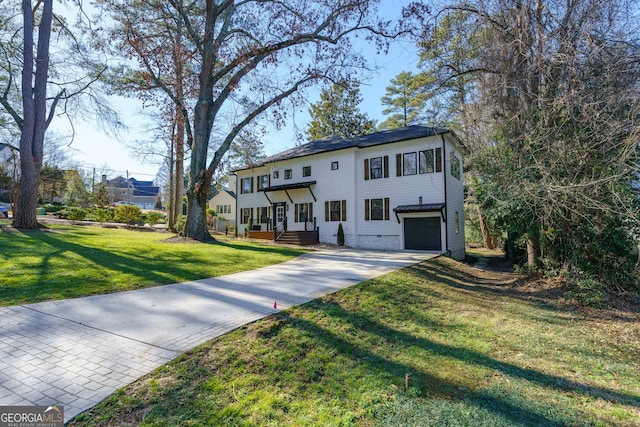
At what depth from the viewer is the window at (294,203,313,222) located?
21.2 metres

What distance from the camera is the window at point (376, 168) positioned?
59.6ft

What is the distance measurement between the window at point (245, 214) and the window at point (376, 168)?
10.8 meters

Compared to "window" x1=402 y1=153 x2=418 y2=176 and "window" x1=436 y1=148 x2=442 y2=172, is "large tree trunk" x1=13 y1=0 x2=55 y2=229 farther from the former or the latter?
"window" x1=436 y1=148 x2=442 y2=172

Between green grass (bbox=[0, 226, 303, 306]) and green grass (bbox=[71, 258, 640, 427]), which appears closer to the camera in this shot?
green grass (bbox=[71, 258, 640, 427])

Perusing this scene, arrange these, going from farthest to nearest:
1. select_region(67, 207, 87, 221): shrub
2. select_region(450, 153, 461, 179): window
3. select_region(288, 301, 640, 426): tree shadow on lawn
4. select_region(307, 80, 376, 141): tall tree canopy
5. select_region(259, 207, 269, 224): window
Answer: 1. select_region(307, 80, 376, 141): tall tree canopy
2. select_region(259, 207, 269, 224): window
3. select_region(67, 207, 87, 221): shrub
4. select_region(450, 153, 461, 179): window
5. select_region(288, 301, 640, 426): tree shadow on lawn

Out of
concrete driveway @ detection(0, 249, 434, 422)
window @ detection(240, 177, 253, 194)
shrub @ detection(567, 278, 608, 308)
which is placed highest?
window @ detection(240, 177, 253, 194)

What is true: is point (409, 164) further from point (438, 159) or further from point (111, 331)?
point (111, 331)

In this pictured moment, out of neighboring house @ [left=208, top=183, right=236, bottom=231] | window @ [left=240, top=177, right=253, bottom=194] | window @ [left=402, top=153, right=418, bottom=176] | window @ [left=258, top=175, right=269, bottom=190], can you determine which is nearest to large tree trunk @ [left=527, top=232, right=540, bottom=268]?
window @ [left=402, top=153, right=418, bottom=176]

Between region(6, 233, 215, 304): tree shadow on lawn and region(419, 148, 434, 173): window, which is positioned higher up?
region(419, 148, 434, 173): window

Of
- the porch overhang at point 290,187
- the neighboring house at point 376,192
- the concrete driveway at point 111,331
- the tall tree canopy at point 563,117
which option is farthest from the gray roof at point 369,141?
the concrete driveway at point 111,331

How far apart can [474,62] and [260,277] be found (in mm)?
8470

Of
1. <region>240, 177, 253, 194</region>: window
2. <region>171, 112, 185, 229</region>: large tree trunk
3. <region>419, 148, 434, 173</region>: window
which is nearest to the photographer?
<region>419, 148, 434, 173</region>: window

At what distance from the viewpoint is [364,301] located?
6254 mm

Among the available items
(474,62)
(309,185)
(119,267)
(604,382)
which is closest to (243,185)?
(309,185)
